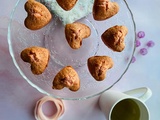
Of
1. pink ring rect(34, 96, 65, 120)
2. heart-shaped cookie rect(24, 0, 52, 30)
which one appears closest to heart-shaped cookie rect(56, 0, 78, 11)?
heart-shaped cookie rect(24, 0, 52, 30)

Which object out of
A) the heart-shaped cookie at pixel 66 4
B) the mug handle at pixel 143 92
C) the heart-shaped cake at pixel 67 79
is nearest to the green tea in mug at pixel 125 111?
the mug handle at pixel 143 92

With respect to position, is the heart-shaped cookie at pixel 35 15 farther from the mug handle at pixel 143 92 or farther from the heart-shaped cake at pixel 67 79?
the mug handle at pixel 143 92

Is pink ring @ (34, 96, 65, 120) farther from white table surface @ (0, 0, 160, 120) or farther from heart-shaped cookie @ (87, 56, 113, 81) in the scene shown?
heart-shaped cookie @ (87, 56, 113, 81)

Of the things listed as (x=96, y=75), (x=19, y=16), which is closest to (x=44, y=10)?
(x=19, y=16)

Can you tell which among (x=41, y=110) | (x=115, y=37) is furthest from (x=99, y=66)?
(x=41, y=110)

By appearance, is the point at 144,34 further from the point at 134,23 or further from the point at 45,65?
the point at 45,65
